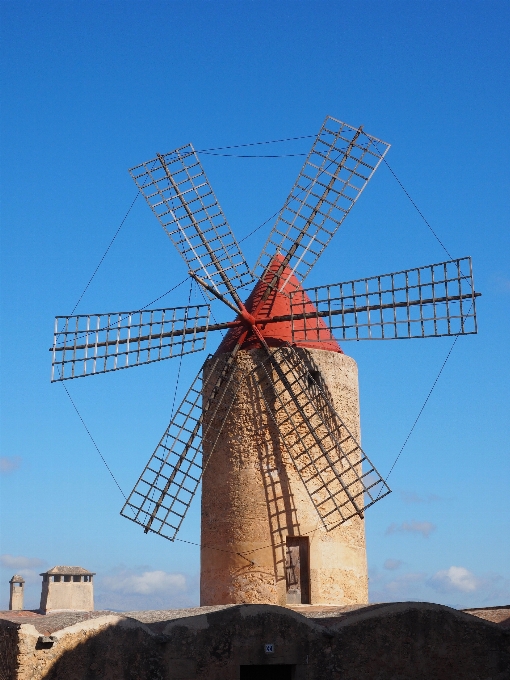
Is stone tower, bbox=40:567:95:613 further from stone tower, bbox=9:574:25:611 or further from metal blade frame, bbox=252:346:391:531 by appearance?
metal blade frame, bbox=252:346:391:531

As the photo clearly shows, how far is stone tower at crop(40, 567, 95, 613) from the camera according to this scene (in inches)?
1019

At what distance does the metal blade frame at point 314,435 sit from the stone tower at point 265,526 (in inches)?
4.3

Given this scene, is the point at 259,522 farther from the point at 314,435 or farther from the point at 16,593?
the point at 16,593

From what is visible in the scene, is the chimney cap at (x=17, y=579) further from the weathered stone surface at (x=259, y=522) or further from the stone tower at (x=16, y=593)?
the weathered stone surface at (x=259, y=522)

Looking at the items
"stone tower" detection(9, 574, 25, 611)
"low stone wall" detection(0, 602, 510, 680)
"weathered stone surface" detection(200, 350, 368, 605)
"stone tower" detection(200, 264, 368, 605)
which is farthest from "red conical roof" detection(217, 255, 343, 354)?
"stone tower" detection(9, 574, 25, 611)

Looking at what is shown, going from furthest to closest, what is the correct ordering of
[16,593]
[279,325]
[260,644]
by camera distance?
1. [16,593]
2. [279,325]
3. [260,644]

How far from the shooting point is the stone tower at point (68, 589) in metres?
25.9

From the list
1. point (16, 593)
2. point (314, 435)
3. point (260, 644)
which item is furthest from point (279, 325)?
point (16, 593)

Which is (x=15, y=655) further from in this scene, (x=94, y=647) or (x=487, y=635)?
(x=487, y=635)

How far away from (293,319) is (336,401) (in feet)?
4.03

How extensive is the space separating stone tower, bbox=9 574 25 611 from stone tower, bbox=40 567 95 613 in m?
0.60

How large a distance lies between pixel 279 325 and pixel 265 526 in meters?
2.63

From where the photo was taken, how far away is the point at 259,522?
1316 cm

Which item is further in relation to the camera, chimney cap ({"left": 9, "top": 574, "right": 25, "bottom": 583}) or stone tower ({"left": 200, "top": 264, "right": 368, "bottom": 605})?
chimney cap ({"left": 9, "top": 574, "right": 25, "bottom": 583})
